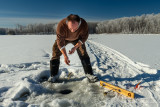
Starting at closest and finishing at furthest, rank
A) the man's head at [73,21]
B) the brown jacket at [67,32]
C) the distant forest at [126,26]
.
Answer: the man's head at [73,21]
the brown jacket at [67,32]
the distant forest at [126,26]

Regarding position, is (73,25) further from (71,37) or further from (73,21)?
(71,37)

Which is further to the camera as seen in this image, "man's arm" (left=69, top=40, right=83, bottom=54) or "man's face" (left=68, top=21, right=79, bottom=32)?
"man's arm" (left=69, top=40, right=83, bottom=54)

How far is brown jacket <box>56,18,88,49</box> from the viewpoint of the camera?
127 inches

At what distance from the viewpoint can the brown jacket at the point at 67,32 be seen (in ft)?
10.6

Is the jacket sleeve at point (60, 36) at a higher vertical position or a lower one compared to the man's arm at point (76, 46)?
higher

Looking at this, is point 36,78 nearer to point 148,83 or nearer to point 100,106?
point 100,106

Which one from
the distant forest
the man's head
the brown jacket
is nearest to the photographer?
the man's head

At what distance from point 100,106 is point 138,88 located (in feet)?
3.61

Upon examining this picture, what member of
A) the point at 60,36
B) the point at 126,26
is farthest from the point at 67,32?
the point at 126,26

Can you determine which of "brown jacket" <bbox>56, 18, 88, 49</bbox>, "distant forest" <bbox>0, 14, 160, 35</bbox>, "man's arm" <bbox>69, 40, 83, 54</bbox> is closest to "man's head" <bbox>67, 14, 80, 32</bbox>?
"brown jacket" <bbox>56, 18, 88, 49</bbox>

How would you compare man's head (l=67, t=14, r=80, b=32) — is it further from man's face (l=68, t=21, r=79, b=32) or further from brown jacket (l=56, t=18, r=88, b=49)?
brown jacket (l=56, t=18, r=88, b=49)

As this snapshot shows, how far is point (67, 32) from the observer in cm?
332

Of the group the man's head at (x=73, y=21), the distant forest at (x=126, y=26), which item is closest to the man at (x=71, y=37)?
the man's head at (x=73, y=21)

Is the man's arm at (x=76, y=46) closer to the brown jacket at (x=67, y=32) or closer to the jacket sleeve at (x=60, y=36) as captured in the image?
the brown jacket at (x=67, y=32)
